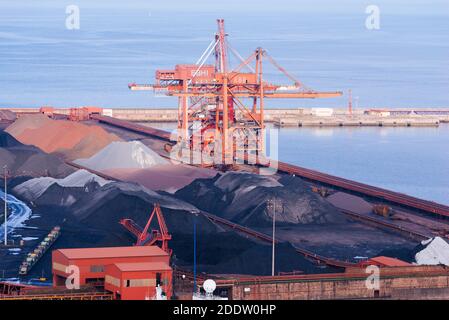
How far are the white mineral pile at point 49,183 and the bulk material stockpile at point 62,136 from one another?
5120 millimetres

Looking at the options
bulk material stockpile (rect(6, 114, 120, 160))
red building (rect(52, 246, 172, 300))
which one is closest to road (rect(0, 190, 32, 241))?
red building (rect(52, 246, 172, 300))

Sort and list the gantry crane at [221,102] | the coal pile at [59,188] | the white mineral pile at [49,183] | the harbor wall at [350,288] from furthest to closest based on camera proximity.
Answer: the gantry crane at [221,102] → the white mineral pile at [49,183] → the coal pile at [59,188] → the harbor wall at [350,288]

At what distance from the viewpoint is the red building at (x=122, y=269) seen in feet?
54.0

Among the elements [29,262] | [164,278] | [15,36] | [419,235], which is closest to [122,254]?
[164,278]

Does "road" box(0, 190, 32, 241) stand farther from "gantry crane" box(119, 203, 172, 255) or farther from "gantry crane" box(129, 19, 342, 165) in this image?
"gantry crane" box(129, 19, 342, 165)

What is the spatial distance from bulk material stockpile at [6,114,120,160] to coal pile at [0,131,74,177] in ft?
4.20

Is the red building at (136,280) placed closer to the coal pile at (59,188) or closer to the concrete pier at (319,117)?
the coal pile at (59,188)

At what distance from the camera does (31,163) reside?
3303cm

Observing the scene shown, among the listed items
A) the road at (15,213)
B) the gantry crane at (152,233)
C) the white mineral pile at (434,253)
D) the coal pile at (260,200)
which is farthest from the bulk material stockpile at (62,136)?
the white mineral pile at (434,253)

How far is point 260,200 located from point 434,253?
6149 millimetres

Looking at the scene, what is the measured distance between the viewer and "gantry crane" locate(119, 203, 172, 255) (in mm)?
20000

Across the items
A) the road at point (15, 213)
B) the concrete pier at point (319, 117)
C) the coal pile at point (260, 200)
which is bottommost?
the concrete pier at point (319, 117)
